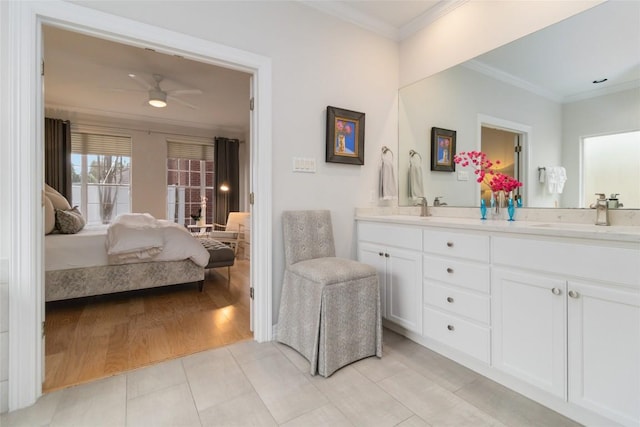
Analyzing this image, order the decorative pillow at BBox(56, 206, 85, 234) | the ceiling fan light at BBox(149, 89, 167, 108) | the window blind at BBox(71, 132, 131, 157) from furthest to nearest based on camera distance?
1. the window blind at BBox(71, 132, 131, 157)
2. the ceiling fan light at BBox(149, 89, 167, 108)
3. the decorative pillow at BBox(56, 206, 85, 234)

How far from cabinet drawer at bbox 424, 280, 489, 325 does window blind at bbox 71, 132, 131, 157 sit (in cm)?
580

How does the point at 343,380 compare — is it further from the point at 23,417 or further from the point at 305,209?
the point at 23,417

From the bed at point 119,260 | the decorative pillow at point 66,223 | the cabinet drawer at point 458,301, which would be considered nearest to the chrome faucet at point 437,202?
the cabinet drawer at point 458,301

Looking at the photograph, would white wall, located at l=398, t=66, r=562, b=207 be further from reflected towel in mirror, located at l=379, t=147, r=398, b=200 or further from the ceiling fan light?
the ceiling fan light

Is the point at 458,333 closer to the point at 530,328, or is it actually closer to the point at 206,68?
the point at 530,328

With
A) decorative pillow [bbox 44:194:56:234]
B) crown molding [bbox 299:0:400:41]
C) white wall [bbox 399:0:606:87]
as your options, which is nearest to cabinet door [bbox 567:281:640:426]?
white wall [bbox 399:0:606:87]

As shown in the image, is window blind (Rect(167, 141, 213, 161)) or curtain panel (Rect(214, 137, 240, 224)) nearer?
window blind (Rect(167, 141, 213, 161))

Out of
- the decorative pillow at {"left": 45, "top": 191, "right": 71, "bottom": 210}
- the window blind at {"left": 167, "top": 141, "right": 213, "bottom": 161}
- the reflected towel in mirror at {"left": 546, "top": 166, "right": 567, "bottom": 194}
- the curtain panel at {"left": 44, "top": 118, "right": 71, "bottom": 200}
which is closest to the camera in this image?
the reflected towel in mirror at {"left": 546, "top": 166, "right": 567, "bottom": 194}

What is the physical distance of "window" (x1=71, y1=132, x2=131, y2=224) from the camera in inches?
203

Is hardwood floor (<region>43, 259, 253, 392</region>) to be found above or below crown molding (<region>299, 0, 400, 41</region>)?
below

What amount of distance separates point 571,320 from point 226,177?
6031 mm

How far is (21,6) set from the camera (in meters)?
1.48

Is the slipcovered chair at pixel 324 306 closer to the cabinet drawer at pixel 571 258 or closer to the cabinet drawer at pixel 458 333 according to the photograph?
the cabinet drawer at pixel 458 333

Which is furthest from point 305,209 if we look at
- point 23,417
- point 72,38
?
point 72,38
